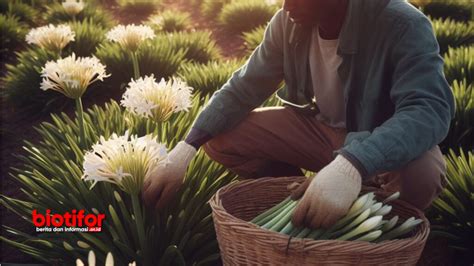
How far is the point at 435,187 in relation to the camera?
7.25ft

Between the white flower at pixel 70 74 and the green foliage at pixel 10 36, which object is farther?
the green foliage at pixel 10 36

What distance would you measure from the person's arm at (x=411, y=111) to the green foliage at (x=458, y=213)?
0.56 meters

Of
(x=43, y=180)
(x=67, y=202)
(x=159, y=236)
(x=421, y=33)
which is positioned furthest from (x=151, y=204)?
(x=421, y=33)

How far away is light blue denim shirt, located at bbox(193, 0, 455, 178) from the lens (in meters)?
1.98

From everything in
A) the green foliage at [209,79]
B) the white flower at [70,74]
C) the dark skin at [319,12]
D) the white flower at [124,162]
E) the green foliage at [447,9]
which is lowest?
the green foliage at [209,79]

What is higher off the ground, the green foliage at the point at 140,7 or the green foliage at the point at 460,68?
the green foliage at the point at 140,7

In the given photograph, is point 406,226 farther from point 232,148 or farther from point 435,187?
point 232,148

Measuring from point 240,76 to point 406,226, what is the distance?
1.14 meters

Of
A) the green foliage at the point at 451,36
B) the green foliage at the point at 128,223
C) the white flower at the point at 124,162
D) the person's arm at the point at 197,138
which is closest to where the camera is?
the white flower at the point at 124,162

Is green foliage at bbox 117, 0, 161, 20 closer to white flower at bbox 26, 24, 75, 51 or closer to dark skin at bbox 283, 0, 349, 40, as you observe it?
white flower at bbox 26, 24, 75, 51

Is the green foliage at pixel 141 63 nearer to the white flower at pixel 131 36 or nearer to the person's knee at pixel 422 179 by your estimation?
the white flower at pixel 131 36

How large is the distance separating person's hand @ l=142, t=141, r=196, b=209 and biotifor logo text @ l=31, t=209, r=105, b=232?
9.0 inches

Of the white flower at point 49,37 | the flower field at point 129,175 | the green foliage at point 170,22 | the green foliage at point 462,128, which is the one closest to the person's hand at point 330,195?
the flower field at point 129,175

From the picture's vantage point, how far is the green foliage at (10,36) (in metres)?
7.69
